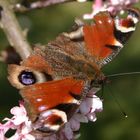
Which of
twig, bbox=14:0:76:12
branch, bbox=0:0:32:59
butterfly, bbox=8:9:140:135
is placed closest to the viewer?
Answer: butterfly, bbox=8:9:140:135

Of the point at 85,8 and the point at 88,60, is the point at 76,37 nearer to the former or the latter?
the point at 88,60

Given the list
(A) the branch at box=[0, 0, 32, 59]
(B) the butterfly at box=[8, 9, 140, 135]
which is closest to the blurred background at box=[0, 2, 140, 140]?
(A) the branch at box=[0, 0, 32, 59]

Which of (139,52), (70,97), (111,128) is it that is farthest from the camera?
(139,52)

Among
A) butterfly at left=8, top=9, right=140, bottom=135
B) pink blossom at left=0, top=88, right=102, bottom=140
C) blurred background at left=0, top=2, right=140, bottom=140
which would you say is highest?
butterfly at left=8, top=9, right=140, bottom=135

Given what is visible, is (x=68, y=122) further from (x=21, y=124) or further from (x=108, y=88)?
(x=108, y=88)

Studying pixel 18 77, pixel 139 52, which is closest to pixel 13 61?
pixel 18 77

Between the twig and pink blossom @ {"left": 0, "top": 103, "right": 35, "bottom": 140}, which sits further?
the twig

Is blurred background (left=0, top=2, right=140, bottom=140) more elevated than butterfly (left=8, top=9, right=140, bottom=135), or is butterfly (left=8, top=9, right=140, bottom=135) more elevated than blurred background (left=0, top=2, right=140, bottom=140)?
butterfly (left=8, top=9, right=140, bottom=135)

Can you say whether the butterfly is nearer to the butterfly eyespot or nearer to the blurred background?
the butterfly eyespot

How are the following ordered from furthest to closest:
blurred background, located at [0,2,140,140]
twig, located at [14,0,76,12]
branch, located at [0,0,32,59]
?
blurred background, located at [0,2,140,140]
twig, located at [14,0,76,12]
branch, located at [0,0,32,59]
